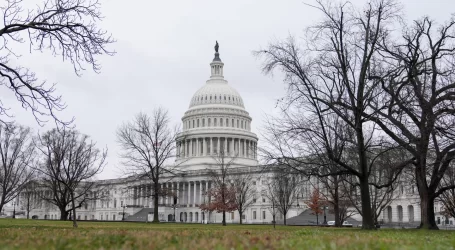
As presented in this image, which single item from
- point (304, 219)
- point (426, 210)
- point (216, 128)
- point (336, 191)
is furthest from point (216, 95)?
point (426, 210)

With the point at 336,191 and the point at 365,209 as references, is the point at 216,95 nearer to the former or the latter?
the point at 336,191

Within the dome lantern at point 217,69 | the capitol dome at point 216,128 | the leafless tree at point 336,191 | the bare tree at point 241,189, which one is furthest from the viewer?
the dome lantern at point 217,69

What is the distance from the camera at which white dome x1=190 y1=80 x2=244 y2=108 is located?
151m

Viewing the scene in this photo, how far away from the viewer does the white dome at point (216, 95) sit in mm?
151250

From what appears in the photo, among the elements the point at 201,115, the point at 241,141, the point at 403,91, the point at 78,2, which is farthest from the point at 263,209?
the point at 78,2

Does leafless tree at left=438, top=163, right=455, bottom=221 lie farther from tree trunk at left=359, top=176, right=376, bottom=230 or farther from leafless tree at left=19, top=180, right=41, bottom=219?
leafless tree at left=19, top=180, right=41, bottom=219

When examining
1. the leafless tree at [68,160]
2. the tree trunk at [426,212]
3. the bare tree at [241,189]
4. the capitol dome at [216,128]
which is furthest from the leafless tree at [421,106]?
the capitol dome at [216,128]

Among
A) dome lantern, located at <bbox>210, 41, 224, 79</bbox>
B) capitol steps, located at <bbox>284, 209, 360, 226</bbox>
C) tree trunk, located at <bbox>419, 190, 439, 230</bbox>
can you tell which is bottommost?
capitol steps, located at <bbox>284, 209, 360, 226</bbox>

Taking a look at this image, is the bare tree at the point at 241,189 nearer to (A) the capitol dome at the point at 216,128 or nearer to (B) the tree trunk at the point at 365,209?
(A) the capitol dome at the point at 216,128

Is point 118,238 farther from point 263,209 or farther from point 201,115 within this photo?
point 201,115

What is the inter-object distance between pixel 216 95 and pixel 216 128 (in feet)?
41.8

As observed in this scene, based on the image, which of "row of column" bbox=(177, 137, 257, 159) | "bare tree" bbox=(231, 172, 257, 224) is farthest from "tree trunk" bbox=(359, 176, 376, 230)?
"row of column" bbox=(177, 137, 257, 159)

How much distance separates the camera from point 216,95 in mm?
151375

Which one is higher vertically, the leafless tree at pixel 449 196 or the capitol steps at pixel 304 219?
the leafless tree at pixel 449 196
